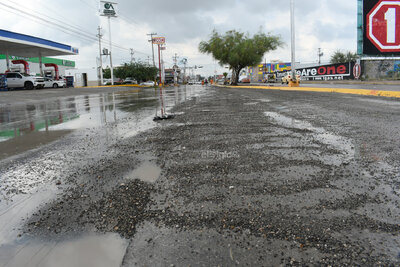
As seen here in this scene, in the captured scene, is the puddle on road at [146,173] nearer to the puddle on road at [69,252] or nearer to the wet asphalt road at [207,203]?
the wet asphalt road at [207,203]

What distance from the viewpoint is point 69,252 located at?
188cm

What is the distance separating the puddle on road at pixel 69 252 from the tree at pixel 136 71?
7950 centimetres

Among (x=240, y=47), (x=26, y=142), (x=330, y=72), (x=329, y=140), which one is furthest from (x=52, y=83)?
(x=330, y=72)

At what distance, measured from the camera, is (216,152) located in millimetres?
4055

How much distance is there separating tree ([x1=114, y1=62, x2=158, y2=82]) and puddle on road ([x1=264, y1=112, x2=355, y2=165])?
7567 cm

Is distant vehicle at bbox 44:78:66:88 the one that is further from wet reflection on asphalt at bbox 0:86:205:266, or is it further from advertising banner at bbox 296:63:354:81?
advertising banner at bbox 296:63:354:81

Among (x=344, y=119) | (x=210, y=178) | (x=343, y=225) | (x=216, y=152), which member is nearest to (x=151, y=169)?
(x=210, y=178)

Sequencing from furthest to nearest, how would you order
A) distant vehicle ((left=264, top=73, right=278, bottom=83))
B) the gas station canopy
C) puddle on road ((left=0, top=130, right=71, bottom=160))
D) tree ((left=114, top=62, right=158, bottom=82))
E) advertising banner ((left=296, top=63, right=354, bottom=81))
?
tree ((left=114, top=62, right=158, bottom=82)), distant vehicle ((left=264, top=73, right=278, bottom=83)), advertising banner ((left=296, top=63, right=354, bottom=81)), the gas station canopy, puddle on road ((left=0, top=130, right=71, bottom=160))

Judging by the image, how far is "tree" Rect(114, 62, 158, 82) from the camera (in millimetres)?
78062

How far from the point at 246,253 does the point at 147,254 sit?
0.63m

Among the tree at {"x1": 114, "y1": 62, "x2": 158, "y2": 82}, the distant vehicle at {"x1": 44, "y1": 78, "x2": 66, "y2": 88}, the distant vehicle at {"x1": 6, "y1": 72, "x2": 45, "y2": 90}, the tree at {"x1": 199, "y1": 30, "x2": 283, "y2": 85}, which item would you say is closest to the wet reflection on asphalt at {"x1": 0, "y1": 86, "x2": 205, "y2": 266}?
the distant vehicle at {"x1": 6, "y1": 72, "x2": 45, "y2": 90}

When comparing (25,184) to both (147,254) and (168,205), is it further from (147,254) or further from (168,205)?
(147,254)

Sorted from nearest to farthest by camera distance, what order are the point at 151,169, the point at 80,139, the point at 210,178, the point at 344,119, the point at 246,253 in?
the point at 246,253, the point at 210,178, the point at 151,169, the point at 80,139, the point at 344,119

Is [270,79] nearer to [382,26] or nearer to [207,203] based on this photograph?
[382,26]
